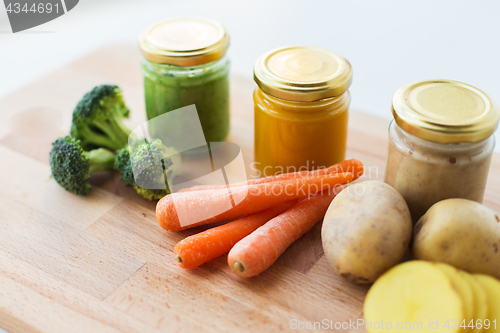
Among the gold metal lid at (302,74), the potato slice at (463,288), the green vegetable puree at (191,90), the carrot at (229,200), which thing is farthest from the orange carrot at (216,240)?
the potato slice at (463,288)

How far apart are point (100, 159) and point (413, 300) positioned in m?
1.53

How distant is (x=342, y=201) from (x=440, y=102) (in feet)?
1.64

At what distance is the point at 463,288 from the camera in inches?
55.7

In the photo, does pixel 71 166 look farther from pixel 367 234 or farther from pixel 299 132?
pixel 367 234

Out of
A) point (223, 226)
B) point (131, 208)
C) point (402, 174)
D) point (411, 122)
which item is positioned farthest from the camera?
point (131, 208)

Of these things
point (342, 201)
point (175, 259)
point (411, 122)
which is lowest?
point (175, 259)

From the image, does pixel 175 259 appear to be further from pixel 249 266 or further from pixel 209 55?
pixel 209 55

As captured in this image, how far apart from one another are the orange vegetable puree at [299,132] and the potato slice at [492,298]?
2.74 ft

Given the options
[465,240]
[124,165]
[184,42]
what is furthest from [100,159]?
[465,240]

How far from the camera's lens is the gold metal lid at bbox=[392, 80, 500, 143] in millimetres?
1590

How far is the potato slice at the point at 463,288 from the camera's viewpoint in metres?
1.38

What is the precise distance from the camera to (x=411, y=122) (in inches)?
64.6

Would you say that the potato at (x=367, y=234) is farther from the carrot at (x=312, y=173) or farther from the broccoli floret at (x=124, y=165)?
the broccoli floret at (x=124, y=165)

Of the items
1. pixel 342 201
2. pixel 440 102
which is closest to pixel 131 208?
pixel 342 201
